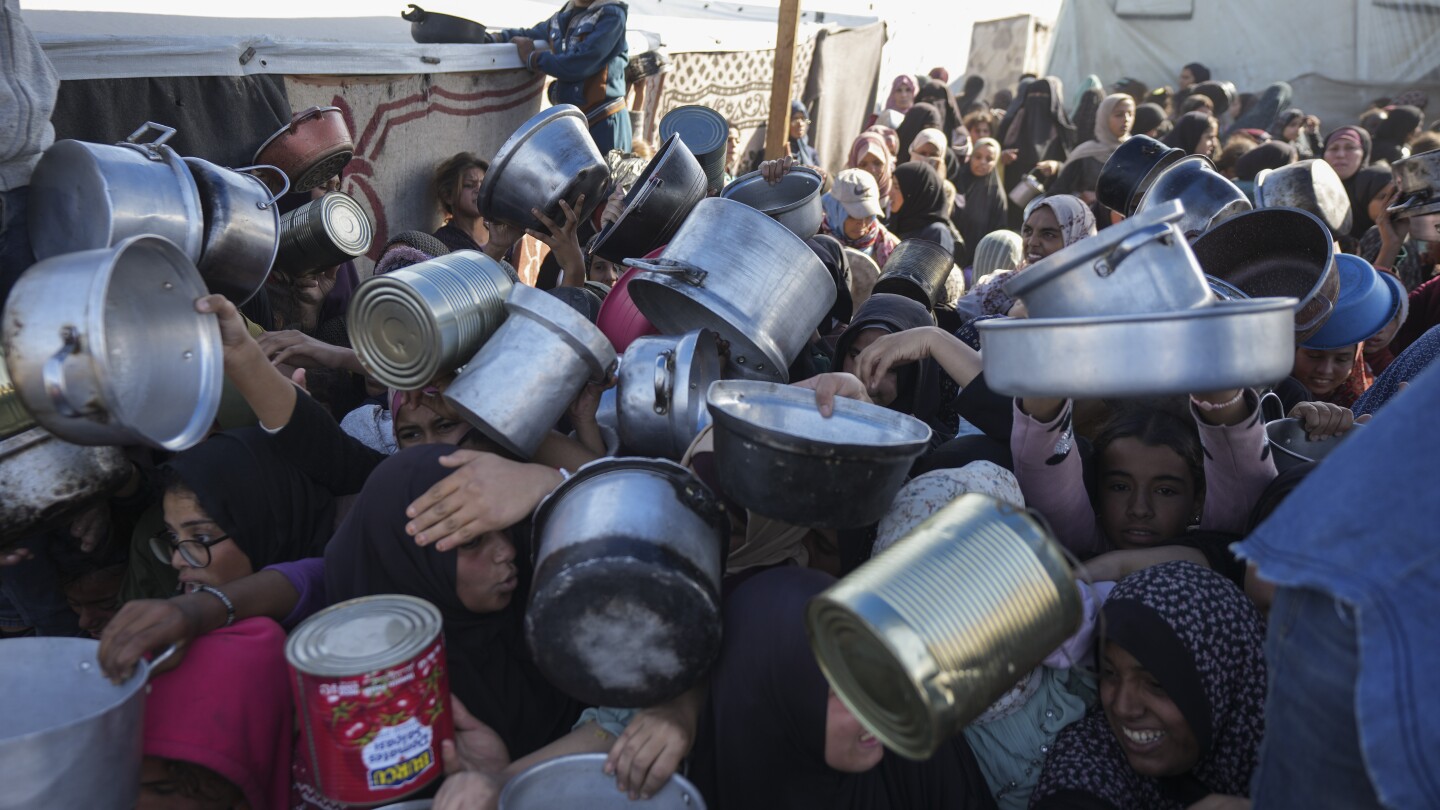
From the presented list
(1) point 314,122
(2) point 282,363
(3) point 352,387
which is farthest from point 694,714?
(1) point 314,122

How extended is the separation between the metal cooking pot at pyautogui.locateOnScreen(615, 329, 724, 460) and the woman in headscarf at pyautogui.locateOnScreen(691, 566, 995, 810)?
24.6 inches

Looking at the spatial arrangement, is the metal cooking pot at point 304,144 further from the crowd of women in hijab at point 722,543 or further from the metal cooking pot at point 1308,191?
the metal cooking pot at point 1308,191

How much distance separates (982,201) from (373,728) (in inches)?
311

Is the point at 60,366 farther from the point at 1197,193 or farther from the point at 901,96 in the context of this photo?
the point at 901,96

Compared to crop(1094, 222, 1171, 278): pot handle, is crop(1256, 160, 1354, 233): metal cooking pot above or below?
below

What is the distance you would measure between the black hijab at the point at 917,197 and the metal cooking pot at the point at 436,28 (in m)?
3.11

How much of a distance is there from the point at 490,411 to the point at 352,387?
1.43m

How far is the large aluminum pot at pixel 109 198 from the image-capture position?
2.46 metres

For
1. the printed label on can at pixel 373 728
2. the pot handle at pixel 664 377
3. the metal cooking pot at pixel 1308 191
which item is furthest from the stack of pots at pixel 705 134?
the printed label on can at pixel 373 728

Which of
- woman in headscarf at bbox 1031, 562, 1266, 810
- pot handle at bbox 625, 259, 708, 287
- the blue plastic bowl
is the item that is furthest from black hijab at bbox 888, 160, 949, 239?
woman in headscarf at bbox 1031, 562, 1266, 810

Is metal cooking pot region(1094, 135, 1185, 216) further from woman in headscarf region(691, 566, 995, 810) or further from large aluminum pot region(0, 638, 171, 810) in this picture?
large aluminum pot region(0, 638, 171, 810)

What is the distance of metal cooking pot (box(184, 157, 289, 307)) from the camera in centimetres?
280

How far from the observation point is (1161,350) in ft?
5.13

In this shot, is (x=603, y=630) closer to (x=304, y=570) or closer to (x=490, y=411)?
(x=490, y=411)
